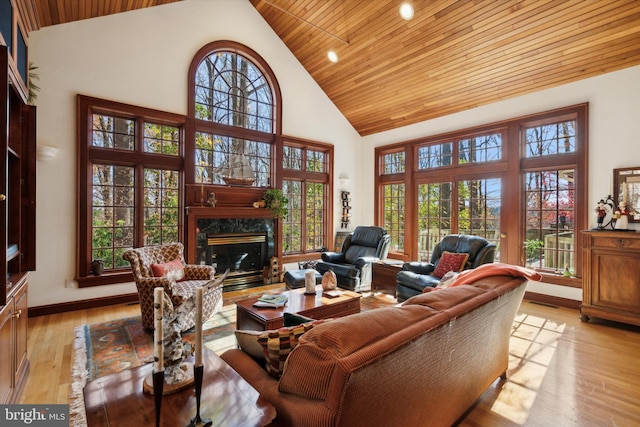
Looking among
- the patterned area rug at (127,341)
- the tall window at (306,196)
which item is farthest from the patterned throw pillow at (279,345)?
the tall window at (306,196)

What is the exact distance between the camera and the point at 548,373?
9.02ft

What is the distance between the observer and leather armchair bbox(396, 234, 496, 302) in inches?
160

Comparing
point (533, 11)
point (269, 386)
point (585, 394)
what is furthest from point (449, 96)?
point (269, 386)

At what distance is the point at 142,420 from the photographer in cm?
110

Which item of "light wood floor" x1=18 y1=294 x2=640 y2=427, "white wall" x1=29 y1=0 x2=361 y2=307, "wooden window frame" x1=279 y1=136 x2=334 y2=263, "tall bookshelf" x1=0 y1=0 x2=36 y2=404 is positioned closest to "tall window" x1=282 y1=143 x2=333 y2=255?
"wooden window frame" x1=279 y1=136 x2=334 y2=263

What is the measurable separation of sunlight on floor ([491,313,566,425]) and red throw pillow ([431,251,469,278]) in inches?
37.1

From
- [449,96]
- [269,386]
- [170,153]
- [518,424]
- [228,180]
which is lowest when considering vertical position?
[518,424]

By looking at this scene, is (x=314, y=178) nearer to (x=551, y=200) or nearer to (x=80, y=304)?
(x=551, y=200)

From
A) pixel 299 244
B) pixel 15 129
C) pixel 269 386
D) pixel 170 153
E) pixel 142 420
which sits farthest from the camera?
pixel 299 244

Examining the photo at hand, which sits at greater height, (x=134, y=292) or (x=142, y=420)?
(x=142, y=420)

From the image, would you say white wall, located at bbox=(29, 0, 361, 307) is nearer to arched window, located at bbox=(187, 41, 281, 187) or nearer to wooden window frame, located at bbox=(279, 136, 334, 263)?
arched window, located at bbox=(187, 41, 281, 187)

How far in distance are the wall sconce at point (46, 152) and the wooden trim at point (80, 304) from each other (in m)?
1.94

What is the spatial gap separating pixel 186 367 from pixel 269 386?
374 millimetres

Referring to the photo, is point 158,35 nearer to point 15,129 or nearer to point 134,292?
point 15,129
